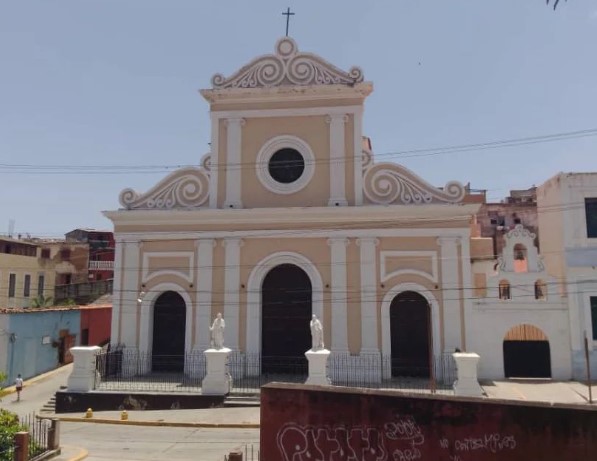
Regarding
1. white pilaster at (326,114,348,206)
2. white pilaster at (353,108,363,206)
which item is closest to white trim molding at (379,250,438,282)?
white pilaster at (353,108,363,206)

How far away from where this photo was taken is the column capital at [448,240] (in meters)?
21.2

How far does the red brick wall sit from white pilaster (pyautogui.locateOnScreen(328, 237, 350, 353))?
1221 cm

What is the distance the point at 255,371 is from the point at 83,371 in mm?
5905

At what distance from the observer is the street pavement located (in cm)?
1264

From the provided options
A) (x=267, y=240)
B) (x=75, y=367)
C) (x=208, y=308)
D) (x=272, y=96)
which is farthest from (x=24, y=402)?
(x=272, y=96)

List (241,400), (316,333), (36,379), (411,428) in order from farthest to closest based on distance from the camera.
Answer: (36,379), (316,333), (241,400), (411,428)

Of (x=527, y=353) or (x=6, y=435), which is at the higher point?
(x=527, y=353)

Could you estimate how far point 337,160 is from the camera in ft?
73.8

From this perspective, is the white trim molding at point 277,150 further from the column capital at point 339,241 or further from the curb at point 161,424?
the curb at point 161,424

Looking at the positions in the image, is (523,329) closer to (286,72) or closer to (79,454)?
(286,72)

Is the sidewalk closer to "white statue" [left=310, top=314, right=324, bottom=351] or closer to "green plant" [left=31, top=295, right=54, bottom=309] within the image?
"white statue" [left=310, top=314, right=324, bottom=351]

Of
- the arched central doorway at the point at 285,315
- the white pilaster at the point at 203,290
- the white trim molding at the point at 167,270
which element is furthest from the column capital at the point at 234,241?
the arched central doorway at the point at 285,315

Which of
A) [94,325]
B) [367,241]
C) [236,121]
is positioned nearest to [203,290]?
[367,241]

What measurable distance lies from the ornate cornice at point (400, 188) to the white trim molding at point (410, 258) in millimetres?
1853
